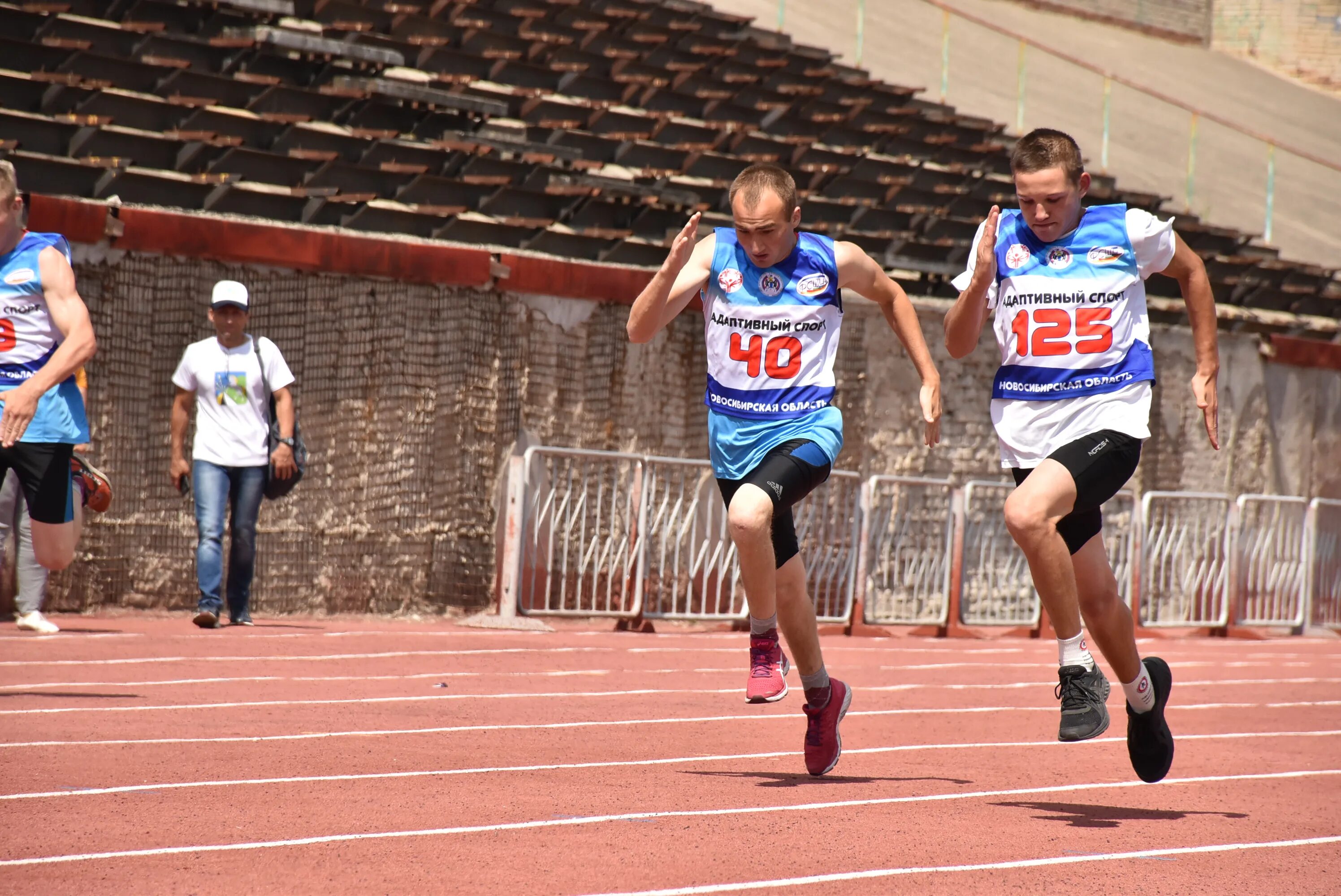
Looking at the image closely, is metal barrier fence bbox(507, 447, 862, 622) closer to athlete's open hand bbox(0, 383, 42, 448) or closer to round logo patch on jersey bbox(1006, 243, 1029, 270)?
athlete's open hand bbox(0, 383, 42, 448)

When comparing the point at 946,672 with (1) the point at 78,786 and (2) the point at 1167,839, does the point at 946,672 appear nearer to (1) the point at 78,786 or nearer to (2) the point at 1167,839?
(2) the point at 1167,839

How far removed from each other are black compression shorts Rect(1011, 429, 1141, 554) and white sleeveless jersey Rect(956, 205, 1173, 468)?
0.05 meters

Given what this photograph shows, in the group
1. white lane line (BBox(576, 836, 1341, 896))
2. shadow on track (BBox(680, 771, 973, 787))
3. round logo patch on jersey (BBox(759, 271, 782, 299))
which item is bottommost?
shadow on track (BBox(680, 771, 973, 787))

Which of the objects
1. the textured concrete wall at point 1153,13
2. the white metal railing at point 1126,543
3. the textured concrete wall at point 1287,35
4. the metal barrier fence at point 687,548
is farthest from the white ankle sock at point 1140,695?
the textured concrete wall at point 1287,35

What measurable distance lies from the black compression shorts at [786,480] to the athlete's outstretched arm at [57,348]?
2.61 meters

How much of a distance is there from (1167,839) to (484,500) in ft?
27.3

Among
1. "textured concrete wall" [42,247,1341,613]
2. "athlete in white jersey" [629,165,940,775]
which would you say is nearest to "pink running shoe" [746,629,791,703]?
"athlete in white jersey" [629,165,940,775]

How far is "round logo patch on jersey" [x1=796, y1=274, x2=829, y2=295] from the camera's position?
601 cm

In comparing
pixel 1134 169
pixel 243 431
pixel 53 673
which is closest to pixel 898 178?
pixel 1134 169

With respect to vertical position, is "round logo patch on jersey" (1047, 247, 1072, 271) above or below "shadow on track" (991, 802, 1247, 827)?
above

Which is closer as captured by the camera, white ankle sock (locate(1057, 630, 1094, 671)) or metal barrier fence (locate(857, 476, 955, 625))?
white ankle sock (locate(1057, 630, 1094, 671))

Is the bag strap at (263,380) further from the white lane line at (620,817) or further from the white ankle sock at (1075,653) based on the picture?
the white ankle sock at (1075,653)

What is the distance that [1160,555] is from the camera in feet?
50.2

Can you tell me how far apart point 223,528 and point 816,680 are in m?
5.80
